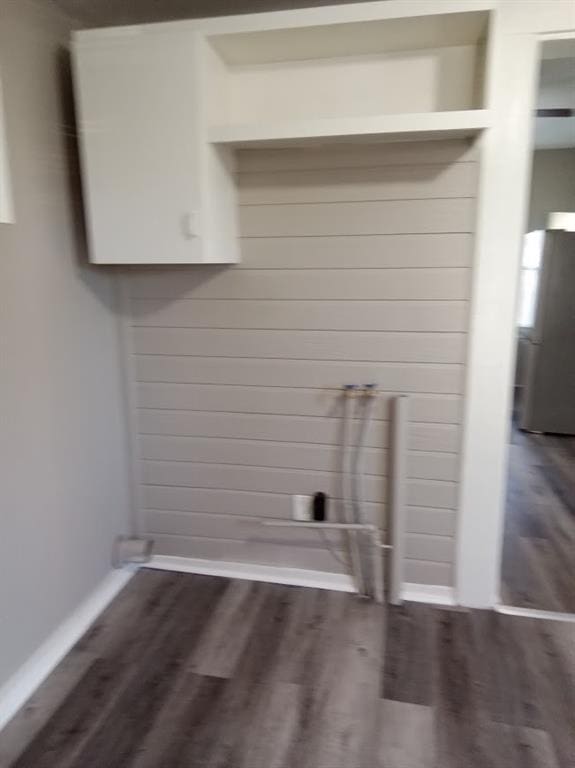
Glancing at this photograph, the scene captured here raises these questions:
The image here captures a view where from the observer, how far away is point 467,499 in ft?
7.62

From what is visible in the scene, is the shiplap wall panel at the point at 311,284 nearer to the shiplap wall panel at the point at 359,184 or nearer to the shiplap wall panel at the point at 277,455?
the shiplap wall panel at the point at 359,184

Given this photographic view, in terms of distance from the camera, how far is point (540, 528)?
311cm

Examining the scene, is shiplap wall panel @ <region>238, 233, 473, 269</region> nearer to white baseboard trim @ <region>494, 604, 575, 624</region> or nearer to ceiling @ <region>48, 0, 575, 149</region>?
ceiling @ <region>48, 0, 575, 149</region>

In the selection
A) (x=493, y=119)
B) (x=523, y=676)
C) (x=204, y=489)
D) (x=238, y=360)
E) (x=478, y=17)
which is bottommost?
(x=523, y=676)

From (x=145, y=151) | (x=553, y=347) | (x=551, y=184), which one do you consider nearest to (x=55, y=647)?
(x=145, y=151)

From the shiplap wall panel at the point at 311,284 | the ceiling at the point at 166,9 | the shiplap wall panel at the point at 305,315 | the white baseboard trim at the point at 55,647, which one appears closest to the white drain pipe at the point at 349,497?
the shiplap wall panel at the point at 305,315

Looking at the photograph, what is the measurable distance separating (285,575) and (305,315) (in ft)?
3.88

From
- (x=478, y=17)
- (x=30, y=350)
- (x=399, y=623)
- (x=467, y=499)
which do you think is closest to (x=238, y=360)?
(x=30, y=350)

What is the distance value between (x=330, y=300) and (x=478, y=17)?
1066 millimetres

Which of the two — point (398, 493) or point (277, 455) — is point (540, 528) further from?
point (277, 455)

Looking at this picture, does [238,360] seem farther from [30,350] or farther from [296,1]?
[296,1]

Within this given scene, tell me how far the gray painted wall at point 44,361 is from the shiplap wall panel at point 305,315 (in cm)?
24

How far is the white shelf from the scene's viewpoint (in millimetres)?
1838

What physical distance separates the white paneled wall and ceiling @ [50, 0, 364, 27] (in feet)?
1.60
